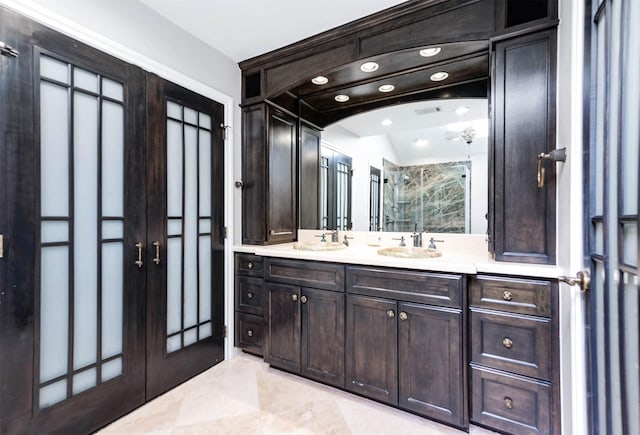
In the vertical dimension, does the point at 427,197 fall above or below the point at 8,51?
below

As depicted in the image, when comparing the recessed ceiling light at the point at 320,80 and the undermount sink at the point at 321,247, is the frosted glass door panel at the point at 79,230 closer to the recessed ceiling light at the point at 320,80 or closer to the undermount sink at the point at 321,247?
the undermount sink at the point at 321,247

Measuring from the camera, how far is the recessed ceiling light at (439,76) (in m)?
2.24

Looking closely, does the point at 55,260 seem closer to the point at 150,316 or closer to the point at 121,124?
the point at 150,316

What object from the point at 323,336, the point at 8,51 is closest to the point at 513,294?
the point at 323,336

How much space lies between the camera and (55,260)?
1578 millimetres

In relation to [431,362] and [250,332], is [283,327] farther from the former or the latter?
[431,362]

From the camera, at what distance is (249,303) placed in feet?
8.45

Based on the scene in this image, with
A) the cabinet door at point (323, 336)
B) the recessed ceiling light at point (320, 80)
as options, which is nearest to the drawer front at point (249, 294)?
the cabinet door at point (323, 336)

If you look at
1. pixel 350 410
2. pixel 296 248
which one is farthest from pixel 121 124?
pixel 350 410

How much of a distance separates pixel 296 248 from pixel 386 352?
3.34 feet

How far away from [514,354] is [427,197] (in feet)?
3.97

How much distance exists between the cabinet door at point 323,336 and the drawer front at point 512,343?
813mm

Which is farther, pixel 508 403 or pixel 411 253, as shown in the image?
pixel 411 253

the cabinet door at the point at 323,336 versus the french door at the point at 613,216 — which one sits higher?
the french door at the point at 613,216
